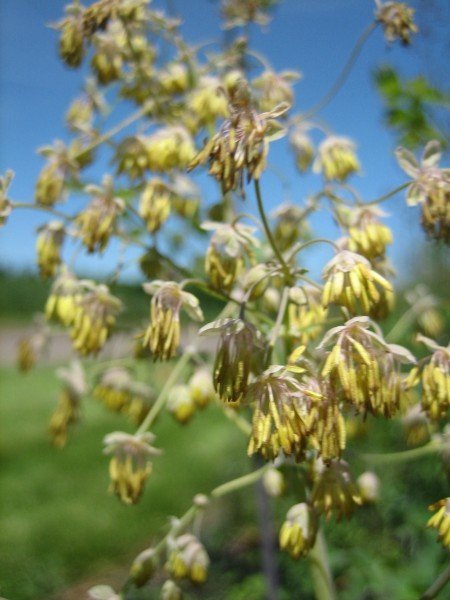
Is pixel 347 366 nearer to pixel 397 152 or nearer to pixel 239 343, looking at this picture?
pixel 239 343

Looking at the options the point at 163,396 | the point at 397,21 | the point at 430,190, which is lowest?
the point at 163,396

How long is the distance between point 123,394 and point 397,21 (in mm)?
1148

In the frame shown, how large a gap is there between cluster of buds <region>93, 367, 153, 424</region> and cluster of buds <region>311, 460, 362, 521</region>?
815mm

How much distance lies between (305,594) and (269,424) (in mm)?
1871

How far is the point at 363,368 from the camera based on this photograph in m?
0.97

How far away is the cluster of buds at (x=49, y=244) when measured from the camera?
1.59 m

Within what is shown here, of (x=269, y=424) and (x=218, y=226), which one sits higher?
(x=218, y=226)

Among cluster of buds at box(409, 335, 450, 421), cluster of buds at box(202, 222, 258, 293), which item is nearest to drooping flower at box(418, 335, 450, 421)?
cluster of buds at box(409, 335, 450, 421)

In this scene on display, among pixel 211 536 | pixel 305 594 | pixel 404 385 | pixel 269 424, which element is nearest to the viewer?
pixel 269 424

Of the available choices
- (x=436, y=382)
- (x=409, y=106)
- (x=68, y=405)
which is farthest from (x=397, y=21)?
(x=409, y=106)

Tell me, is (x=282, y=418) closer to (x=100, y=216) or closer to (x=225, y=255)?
(x=225, y=255)

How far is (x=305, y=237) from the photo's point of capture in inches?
70.5

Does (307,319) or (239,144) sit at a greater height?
(239,144)

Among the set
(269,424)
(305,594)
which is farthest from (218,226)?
(305,594)
